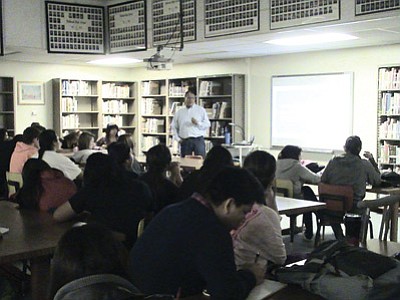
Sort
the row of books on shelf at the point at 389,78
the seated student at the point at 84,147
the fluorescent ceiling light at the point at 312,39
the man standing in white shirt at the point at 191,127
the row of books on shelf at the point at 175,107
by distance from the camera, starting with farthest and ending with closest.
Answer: the row of books on shelf at the point at 175,107 → the man standing in white shirt at the point at 191,127 → the row of books on shelf at the point at 389,78 → the seated student at the point at 84,147 → the fluorescent ceiling light at the point at 312,39

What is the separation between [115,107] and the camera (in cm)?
1190

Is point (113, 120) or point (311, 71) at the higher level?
point (311, 71)

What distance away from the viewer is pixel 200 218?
2.04m

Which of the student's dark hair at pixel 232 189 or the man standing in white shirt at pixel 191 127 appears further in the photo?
the man standing in white shirt at pixel 191 127

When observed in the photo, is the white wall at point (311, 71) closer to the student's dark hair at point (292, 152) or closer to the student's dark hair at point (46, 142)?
the student's dark hair at point (292, 152)

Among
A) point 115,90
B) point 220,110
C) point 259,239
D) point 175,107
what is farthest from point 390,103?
point 115,90

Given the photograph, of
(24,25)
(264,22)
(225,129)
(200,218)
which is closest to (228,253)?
(200,218)

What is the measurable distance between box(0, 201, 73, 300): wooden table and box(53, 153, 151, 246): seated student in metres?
0.15

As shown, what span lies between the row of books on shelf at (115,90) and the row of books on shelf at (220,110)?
2375mm

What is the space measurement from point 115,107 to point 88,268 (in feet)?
34.4

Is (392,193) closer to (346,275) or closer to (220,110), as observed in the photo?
(346,275)

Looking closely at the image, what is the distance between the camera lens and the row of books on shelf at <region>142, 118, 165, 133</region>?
11695 millimetres

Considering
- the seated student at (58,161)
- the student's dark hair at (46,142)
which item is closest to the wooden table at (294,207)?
the seated student at (58,161)

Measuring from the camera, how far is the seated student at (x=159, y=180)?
14.2 feet
